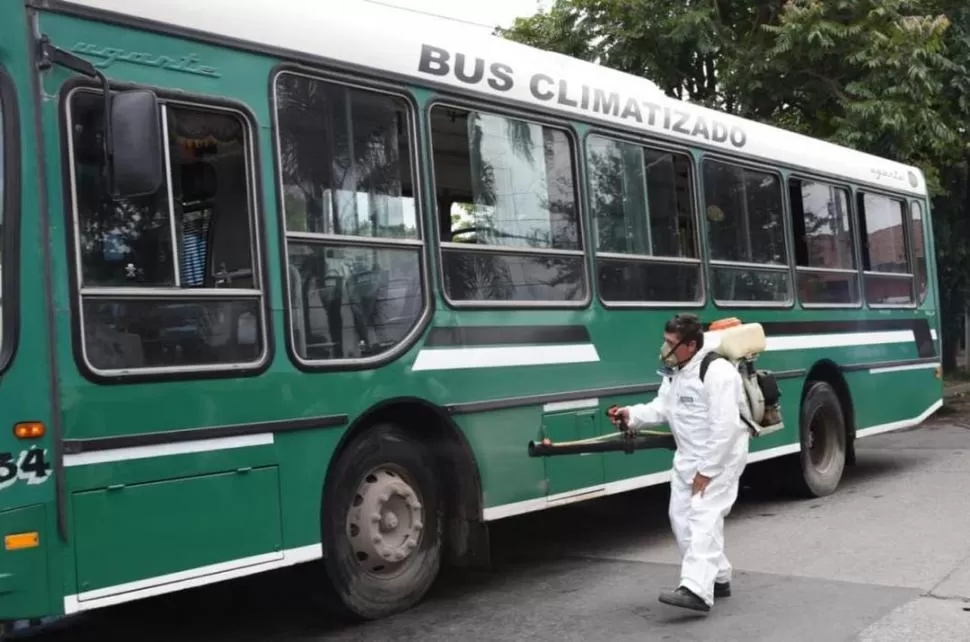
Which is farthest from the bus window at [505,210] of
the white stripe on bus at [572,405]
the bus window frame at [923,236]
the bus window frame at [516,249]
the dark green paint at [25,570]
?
the bus window frame at [923,236]

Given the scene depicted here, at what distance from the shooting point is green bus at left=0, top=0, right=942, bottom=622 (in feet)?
13.9

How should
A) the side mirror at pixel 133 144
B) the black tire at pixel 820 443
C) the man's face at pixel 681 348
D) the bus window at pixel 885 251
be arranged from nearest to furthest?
1. the side mirror at pixel 133 144
2. the man's face at pixel 681 348
3. the black tire at pixel 820 443
4. the bus window at pixel 885 251

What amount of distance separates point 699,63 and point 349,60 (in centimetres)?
1159

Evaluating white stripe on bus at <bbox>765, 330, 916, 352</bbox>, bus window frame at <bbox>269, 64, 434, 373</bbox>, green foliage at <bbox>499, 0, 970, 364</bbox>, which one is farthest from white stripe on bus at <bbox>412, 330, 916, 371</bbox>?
green foliage at <bbox>499, 0, 970, 364</bbox>

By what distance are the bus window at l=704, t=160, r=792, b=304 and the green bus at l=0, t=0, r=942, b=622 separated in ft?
0.17

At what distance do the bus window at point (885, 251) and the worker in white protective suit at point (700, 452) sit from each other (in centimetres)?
527

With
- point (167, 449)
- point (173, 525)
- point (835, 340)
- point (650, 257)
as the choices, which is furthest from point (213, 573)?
point (835, 340)

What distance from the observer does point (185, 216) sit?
185 inches

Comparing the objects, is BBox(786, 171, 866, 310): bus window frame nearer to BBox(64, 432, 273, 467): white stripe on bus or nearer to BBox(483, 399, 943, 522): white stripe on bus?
BBox(483, 399, 943, 522): white stripe on bus

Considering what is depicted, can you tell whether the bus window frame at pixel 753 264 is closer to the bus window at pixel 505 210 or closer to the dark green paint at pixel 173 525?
the bus window at pixel 505 210

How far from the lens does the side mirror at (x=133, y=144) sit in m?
4.24

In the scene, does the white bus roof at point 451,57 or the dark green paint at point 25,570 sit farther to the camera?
the white bus roof at point 451,57

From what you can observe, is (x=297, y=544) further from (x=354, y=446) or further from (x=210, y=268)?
(x=210, y=268)

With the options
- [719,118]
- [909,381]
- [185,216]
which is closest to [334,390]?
[185,216]
